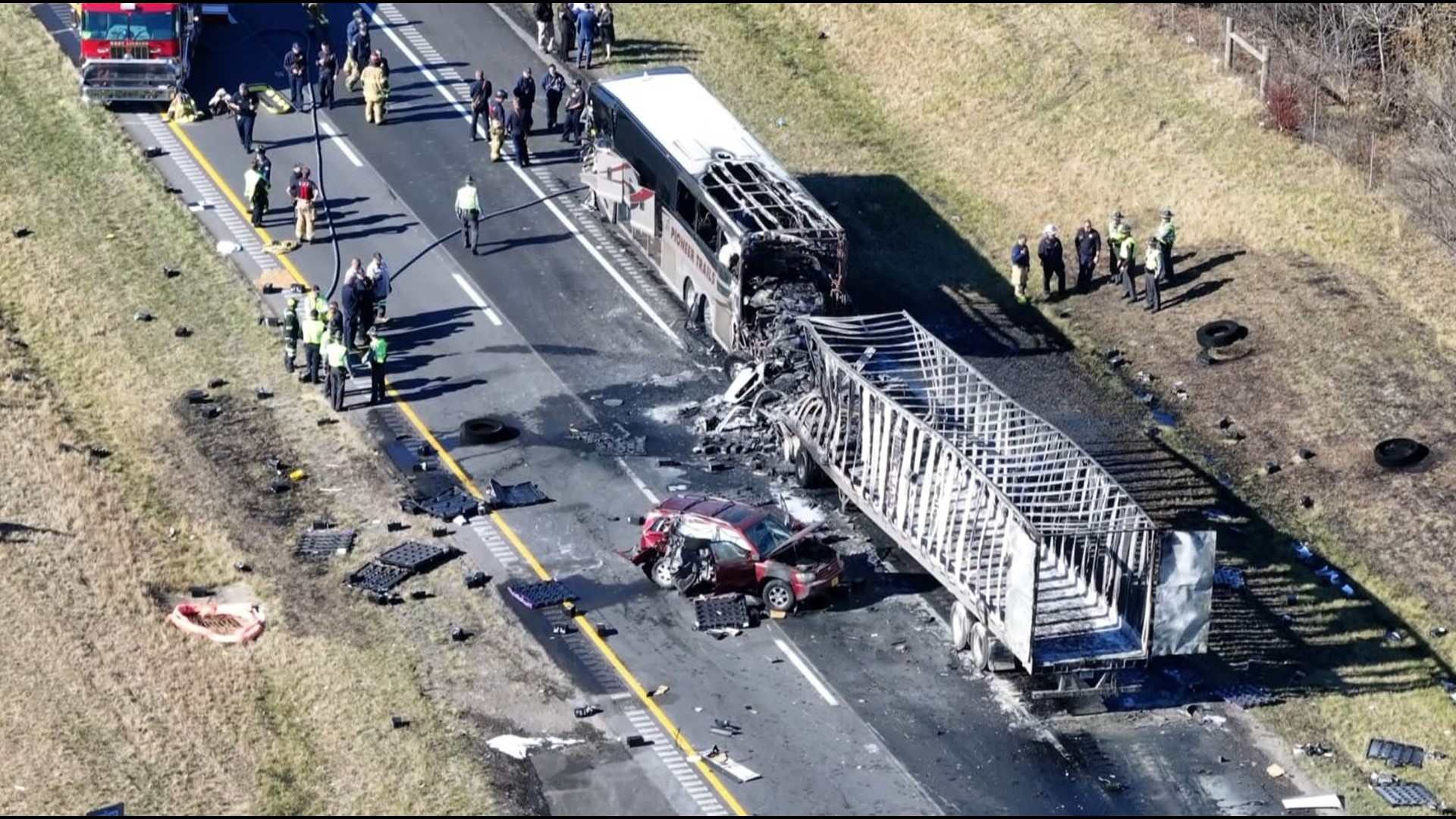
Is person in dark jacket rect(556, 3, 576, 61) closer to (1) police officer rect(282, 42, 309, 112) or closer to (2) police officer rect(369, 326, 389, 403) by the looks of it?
(1) police officer rect(282, 42, 309, 112)

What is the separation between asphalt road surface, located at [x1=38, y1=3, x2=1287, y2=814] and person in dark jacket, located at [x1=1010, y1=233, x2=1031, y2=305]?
333cm

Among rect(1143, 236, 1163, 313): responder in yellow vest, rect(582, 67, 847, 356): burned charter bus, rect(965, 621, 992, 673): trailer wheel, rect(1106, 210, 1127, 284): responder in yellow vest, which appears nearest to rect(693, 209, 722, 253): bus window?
rect(582, 67, 847, 356): burned charter bus

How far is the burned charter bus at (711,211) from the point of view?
49969 mm

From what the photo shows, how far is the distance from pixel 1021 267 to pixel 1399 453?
9983mm

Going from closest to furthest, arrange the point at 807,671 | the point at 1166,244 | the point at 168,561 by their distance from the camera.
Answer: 1. the point at 807,671
2. the point at 168,561
3. the point at 1166,244

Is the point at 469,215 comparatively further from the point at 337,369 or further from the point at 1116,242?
the point at 1116,242

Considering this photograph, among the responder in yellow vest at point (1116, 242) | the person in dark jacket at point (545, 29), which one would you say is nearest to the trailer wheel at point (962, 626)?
the responder in yellow vest at point (1116, 242)

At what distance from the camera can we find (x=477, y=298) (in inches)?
2138

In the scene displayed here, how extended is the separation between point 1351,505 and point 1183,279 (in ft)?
31.5

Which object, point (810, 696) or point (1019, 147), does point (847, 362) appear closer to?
point (810, 696)

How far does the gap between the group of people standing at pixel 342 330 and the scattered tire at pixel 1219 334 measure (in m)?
16.9

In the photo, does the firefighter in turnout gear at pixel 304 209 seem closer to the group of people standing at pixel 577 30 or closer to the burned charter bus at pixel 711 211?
the burned charter bus at pixel 711 211

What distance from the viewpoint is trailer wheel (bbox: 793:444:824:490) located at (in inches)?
1863

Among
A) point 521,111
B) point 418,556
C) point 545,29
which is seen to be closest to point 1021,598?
point 418,556
